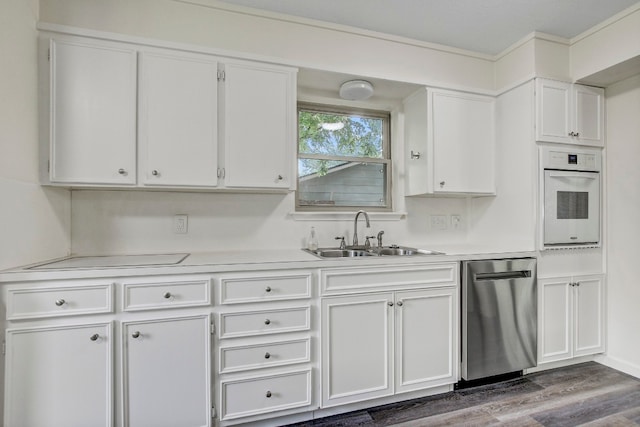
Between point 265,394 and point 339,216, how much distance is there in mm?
1323

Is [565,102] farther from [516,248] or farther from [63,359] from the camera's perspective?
[63,359]

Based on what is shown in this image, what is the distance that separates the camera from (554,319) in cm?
229

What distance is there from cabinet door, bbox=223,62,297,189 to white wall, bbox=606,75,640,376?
2.46 meters

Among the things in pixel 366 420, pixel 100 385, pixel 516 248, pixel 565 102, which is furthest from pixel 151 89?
pixel 565 102

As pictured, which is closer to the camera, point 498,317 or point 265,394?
point 265,394

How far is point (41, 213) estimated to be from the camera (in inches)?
65.3

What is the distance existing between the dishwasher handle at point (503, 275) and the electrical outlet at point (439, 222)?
0.72 metres

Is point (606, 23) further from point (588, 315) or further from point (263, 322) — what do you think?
point (263, 322)

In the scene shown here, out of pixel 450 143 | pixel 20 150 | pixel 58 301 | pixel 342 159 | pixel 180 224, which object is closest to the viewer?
pixel 58 301

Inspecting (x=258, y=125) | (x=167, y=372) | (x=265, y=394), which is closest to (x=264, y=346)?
(x=265, y=394)

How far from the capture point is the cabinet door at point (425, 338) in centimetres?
192

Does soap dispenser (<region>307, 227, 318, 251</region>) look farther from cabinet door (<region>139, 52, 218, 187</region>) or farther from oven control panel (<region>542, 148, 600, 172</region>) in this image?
oven control panel (<region>542, 148, 600, 172</region>)

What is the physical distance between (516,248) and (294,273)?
1732 millimetres

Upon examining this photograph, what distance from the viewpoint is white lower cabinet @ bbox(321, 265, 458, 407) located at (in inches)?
70.8
